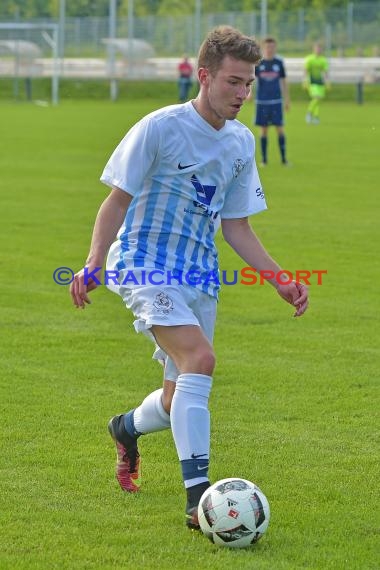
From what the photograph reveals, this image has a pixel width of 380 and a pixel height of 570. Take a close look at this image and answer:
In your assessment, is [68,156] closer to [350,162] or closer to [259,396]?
[350,162]

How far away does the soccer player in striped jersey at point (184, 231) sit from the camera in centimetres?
475

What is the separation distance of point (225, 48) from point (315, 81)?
32.1 m

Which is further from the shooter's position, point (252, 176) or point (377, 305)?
point (377, 305)

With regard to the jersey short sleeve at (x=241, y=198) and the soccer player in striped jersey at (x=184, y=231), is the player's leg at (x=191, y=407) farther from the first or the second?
the jersey short sleeve at (x=241, y=198)

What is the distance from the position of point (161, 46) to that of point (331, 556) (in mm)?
54813

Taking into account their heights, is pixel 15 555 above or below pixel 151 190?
below

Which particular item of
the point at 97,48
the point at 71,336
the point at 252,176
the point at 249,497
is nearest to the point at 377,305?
the point at 71,336

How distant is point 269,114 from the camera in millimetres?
21797

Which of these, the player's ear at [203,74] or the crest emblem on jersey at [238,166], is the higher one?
the player's ear at [203,74]

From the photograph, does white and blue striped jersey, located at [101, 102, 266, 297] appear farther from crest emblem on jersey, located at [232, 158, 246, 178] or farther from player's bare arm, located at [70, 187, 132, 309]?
player's bare arm, located at [70, 187, 132, 309]

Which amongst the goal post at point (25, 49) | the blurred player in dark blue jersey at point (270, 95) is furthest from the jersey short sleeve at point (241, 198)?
the goal post at point (25, 49)

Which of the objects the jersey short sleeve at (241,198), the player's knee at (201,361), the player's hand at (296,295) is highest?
the jersey short sleeve at (241,198)

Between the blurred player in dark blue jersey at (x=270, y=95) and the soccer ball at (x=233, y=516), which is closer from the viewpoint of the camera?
the soccer ball at (x=233, y=516)

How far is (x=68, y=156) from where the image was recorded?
23.1 metres
